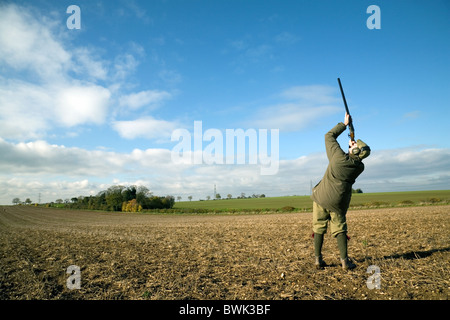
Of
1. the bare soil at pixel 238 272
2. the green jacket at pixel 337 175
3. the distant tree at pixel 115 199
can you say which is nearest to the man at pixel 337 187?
the green jacket at pixel 337 175

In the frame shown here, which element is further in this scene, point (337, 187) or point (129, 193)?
point (129, 193)

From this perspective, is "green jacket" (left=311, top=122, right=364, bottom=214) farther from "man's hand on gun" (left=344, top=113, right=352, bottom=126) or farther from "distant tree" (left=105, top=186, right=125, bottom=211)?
"distant tree" (left=105, top=186, right=125, bottom=211)

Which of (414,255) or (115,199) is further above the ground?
(414,255)

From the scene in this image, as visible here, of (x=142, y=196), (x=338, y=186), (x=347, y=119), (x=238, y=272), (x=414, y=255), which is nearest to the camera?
(x=338, y=186)

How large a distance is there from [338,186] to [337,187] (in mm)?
29

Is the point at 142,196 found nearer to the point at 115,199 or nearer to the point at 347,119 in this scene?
the point at 115,199

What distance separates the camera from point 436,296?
3734 millimetres

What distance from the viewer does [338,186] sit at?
5.16 meters

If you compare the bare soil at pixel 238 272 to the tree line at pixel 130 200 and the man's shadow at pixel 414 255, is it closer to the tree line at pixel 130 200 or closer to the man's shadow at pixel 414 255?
the man's shadow at pixel 414 255

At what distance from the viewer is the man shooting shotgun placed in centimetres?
500

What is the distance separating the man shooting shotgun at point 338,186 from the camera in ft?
16.4

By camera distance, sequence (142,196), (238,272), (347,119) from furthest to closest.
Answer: (142,196), (238,272), (347,119)

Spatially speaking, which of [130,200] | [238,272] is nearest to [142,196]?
[130,200]
